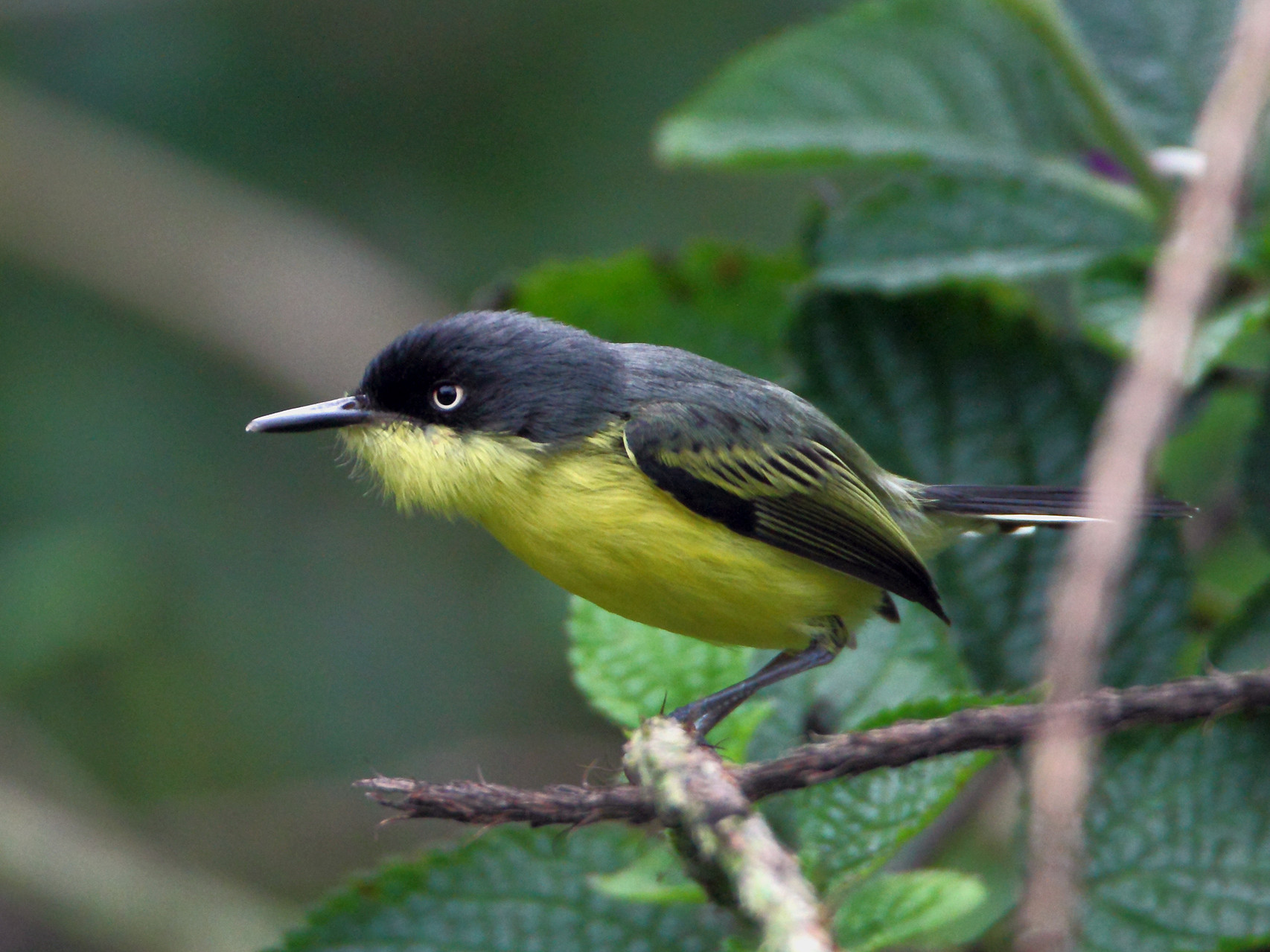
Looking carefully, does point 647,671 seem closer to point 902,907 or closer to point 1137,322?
point 902,907

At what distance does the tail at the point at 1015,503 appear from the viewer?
2725 mm

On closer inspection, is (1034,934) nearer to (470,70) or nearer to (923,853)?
(923,853)

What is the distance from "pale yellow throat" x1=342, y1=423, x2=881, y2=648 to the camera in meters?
2.43

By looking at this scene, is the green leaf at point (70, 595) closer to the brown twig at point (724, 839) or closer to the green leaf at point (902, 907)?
the brown twig at point (724, 839)

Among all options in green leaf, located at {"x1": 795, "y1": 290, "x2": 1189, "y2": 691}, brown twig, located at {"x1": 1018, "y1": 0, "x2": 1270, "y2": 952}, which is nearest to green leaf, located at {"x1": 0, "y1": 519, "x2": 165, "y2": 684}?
green leaf, located at {"x1": 795, "y1": 290, "x2": 1189, "y2": 691}

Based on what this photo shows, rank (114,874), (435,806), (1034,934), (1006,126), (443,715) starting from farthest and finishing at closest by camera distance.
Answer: (443,715), (114,874), (1006,126), (435,806), (1034,934)

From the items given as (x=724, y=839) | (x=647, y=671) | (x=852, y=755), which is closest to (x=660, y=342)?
(x=647, y=671)

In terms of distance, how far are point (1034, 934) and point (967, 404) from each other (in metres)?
1.94

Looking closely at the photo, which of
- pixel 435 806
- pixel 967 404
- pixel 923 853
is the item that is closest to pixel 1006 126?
pixel 967 404

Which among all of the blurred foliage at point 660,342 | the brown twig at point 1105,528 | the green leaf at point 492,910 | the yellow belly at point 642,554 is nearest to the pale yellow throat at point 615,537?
the yellow belly at point 642,554

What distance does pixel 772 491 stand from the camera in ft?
8.48

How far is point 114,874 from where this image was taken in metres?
4.11

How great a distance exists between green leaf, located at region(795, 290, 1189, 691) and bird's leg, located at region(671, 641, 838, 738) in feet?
1.11

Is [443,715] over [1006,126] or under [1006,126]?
under
